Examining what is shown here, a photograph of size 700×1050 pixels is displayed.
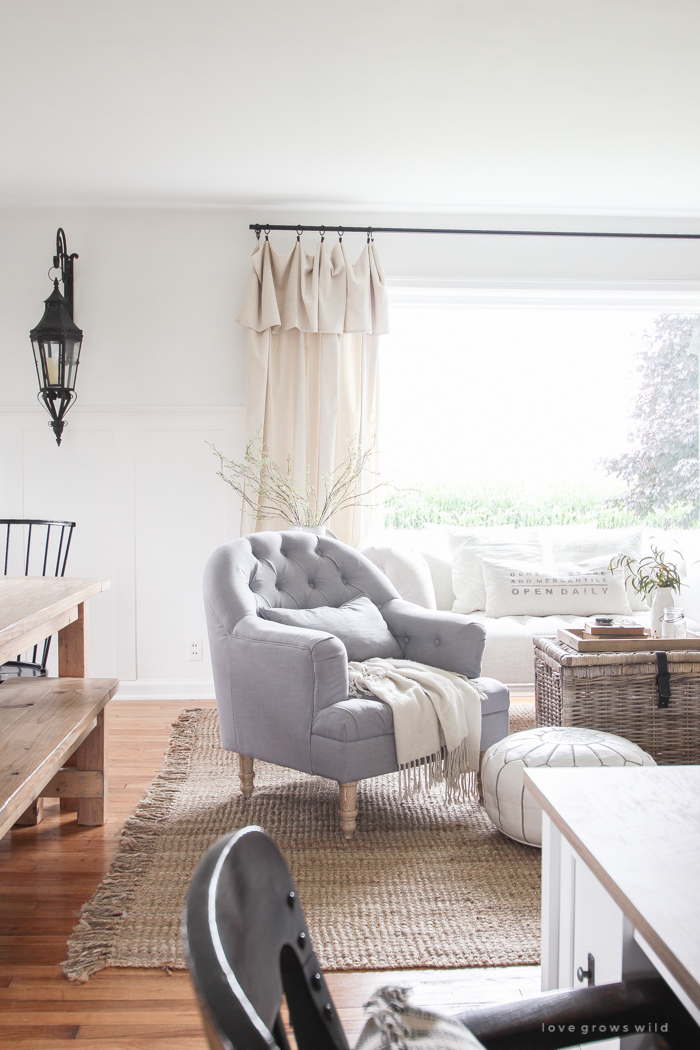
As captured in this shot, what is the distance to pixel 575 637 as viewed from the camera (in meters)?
2.87

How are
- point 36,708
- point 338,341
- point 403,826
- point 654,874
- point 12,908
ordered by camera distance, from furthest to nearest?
point 338,341 < point 403,826 < point 36,708 < point 12,908 < point 654,874

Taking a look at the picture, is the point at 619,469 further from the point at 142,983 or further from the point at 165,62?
the point at 142,983

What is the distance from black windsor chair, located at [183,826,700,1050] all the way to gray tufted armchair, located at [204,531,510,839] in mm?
1645

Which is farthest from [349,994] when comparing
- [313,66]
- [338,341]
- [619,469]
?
[619,469]

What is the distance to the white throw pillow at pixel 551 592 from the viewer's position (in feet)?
12.6

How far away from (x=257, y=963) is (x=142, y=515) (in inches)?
151

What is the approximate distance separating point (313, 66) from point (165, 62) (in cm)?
51

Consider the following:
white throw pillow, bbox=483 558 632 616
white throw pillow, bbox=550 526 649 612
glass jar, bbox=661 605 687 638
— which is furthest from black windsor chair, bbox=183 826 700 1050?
white throw pillow, bbox=550 526 649 612

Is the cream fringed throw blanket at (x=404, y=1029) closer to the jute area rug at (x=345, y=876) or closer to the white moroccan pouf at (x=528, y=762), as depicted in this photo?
the jute area rug at (x=345, y=876)

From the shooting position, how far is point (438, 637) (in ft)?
9.10

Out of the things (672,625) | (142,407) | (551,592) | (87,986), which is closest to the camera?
(87,986)

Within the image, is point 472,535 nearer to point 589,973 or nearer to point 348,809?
point 348,809

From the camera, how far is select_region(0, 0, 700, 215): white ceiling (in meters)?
2.47

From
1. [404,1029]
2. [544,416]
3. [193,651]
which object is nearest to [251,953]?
[404,1029]
